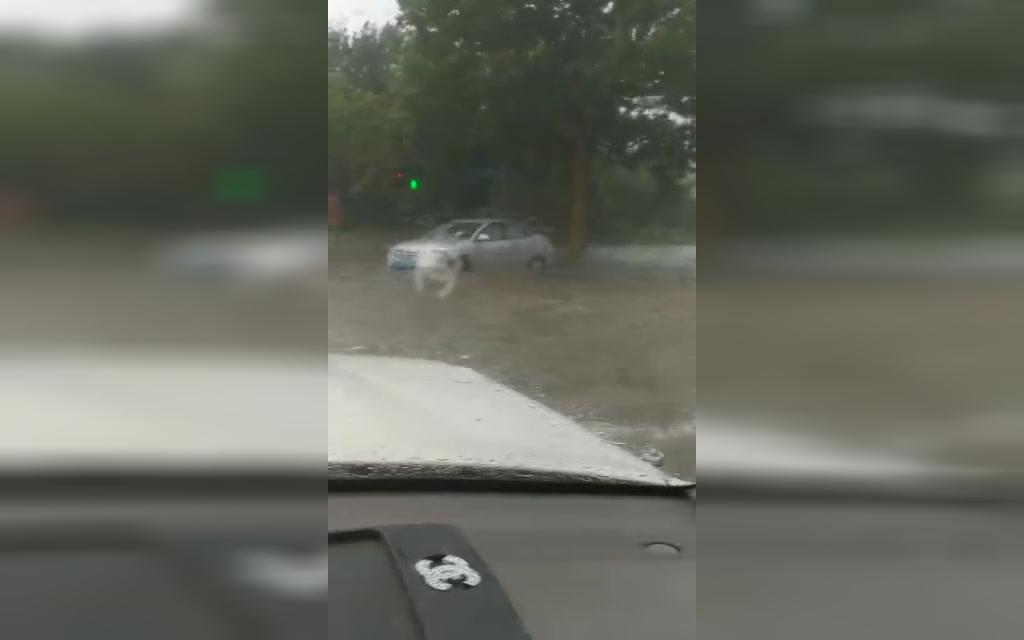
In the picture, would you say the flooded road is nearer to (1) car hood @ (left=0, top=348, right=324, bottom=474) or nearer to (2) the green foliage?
(2) the green foliage

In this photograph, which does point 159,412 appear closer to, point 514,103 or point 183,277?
point 183,277

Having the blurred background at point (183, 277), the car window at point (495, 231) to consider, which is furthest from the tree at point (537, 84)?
the blurred background at point (183, 277)

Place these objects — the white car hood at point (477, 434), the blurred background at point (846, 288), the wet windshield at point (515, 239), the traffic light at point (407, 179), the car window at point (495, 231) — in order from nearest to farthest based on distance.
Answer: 1. the blurred background at point (846, 288)
2. the wet windshield at point (515, 239)
3. the traffic light at point (407, 179)
4. the car window at point (495, 231)
5. the white car hood at point (477, 434)

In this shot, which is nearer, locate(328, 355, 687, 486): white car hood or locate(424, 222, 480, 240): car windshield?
locate(424, 222, 480, 240): car windshield

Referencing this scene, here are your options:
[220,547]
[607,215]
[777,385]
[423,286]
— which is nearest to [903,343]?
[777,385]

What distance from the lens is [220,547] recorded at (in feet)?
4.11

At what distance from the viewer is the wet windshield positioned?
134 centimetres

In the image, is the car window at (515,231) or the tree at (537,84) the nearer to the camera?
the tree at (537,84)

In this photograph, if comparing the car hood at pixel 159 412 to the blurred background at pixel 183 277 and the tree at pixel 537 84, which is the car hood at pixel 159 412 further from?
the tree at pixel 537 84

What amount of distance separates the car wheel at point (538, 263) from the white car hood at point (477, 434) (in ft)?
0.87

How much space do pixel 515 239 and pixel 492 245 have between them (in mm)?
43

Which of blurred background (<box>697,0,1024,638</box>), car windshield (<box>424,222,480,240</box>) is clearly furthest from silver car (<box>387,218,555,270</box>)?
blurred background (<box>697,0,1024,638</box>)

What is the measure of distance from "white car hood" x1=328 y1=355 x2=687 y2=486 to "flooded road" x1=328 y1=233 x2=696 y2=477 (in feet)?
0.10

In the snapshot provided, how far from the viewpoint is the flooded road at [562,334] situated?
1438mm
